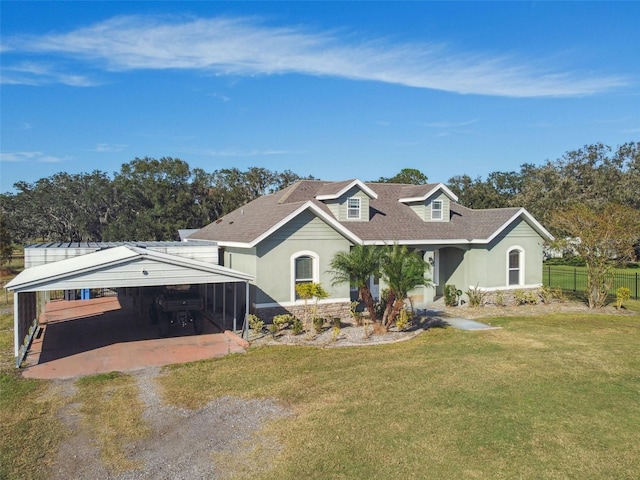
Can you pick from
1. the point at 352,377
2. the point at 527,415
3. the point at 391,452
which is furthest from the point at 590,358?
the point at 391,452

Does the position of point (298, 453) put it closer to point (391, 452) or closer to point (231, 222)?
point (391, 452)

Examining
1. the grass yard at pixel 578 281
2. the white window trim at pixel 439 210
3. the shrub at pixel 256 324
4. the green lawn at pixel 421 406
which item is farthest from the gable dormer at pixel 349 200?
the grass yard at pixel 578 281

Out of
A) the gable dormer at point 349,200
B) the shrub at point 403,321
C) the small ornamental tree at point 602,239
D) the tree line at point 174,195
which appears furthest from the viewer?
the tree line at point 174,195

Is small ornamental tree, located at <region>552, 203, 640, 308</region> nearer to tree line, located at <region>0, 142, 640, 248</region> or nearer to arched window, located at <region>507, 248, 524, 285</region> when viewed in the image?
arched window, located at <region>507, 248, 524, 285</region>

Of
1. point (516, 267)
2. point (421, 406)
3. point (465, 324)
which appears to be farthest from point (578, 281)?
point (421, 406)

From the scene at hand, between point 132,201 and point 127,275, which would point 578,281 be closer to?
point 127,275

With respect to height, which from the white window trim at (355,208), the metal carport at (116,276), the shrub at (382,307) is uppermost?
the white window trim at (355,208)

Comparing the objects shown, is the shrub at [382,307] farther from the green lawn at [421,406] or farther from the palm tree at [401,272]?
the green lawn at [421,406]

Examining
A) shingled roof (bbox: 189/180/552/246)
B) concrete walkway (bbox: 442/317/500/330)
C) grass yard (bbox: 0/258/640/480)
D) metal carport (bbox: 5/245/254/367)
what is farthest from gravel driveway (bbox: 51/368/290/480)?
concrete walkway (bbox: 442/317/500/330)
